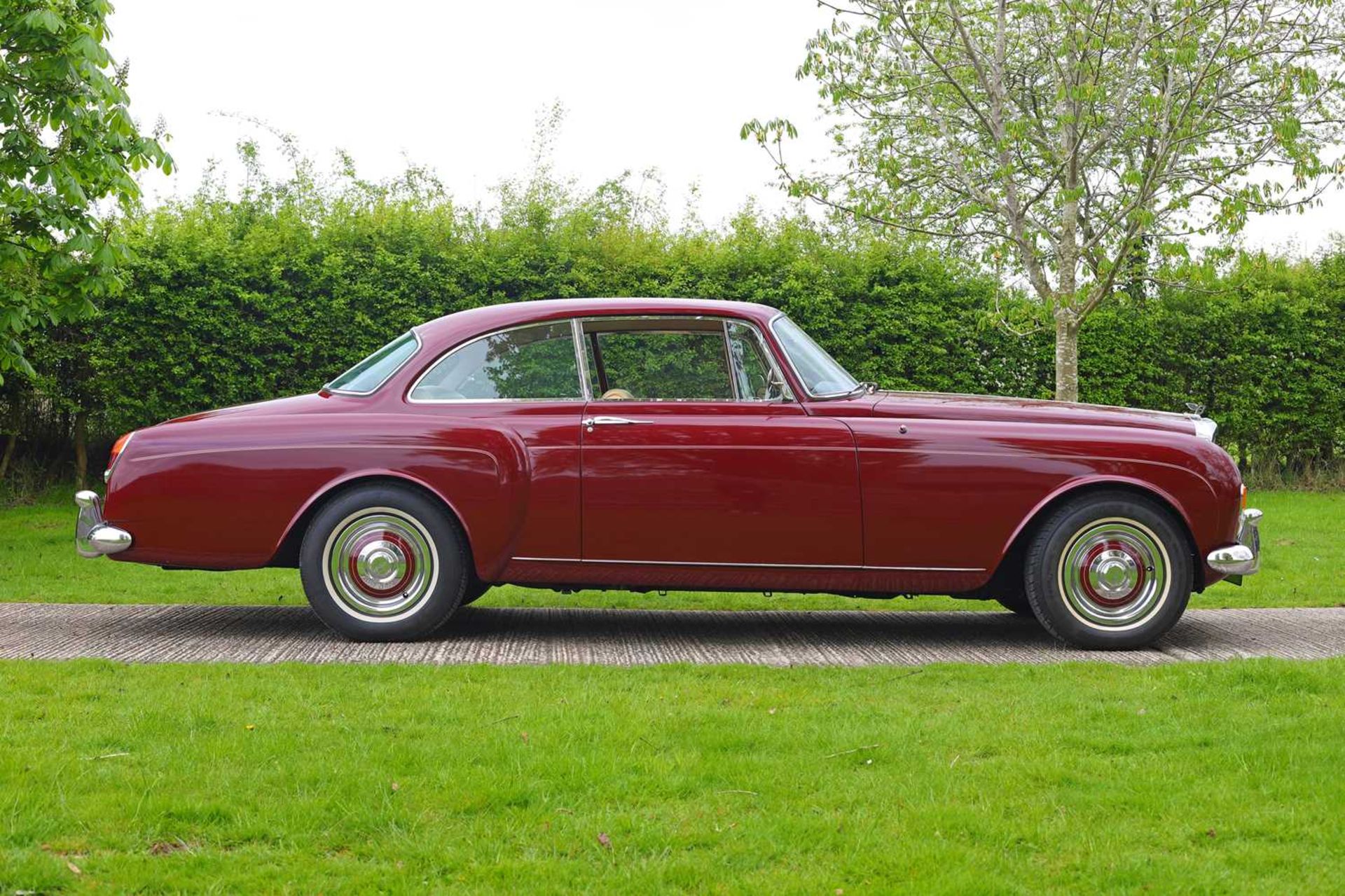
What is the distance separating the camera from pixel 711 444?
22.2 feet

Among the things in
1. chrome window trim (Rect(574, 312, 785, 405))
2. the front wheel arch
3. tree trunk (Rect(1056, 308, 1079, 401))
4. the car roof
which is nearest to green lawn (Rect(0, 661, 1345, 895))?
the front wheel arch

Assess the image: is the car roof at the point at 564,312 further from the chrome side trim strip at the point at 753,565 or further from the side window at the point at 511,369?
→ the chrome side trim strip at the point at 753,565

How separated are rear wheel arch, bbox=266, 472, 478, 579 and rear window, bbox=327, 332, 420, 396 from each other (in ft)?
1.66

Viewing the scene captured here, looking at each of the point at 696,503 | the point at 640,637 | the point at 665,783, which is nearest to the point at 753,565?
the point at 696,503

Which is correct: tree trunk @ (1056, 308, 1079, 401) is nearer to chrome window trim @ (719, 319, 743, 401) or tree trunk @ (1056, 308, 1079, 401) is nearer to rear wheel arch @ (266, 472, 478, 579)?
chrome window trim @ (719, 319, 743, 401)

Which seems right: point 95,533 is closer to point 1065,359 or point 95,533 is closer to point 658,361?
point 658,361

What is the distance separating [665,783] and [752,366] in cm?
327

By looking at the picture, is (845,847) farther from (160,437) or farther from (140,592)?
(140,592)

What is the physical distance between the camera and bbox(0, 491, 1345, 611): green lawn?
28.4ft

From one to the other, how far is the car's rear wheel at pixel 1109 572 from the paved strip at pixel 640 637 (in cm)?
13

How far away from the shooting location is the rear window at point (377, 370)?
23.4 ft

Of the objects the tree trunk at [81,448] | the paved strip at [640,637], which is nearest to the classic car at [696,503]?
the paved strip at [640,637]

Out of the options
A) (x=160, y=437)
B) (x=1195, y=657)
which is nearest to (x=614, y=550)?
(x=160, y=437)

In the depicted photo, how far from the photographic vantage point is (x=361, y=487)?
6.90 m
